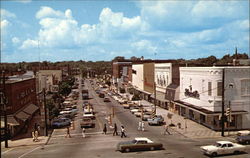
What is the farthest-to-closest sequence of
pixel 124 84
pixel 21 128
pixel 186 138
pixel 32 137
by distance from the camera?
pixel 124 84, pixel 21 128, pixel 32 137, pixel 186 138

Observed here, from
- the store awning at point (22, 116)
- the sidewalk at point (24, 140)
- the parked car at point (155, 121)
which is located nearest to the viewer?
the sidewalk at point (24, 140)

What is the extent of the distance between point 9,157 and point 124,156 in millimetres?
11228

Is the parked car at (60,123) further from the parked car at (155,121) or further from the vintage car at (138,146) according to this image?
the vintage car at (138,146)

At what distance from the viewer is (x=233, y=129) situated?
4006cm

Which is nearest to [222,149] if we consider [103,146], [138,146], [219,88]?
[138,146]

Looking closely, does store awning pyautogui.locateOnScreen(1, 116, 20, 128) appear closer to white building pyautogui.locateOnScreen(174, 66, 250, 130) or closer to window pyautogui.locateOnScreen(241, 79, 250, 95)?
white building pyautogui.locateOnScreen(174, 66, 250, 130)

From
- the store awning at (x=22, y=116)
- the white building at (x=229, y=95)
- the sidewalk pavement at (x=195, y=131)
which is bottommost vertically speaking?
the sidewalk pavement at (x=195, y=131)

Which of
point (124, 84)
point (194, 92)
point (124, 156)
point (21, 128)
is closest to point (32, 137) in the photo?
point (21, 128)

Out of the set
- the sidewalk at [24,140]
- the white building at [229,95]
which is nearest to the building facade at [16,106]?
the sidewalk at [24,140]

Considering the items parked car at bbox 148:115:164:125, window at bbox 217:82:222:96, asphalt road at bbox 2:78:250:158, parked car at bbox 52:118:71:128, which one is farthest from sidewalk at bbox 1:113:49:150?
window at bbox 217:82:222:96

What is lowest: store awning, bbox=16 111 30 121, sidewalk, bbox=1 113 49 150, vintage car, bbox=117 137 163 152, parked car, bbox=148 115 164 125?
sidewalk, bbox=1 113 49 150

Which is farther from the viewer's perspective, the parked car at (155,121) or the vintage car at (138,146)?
the parked car at (155,121)

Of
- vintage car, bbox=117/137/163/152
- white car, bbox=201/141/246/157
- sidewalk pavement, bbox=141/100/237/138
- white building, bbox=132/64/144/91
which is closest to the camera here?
white car, bbox=201/141/246/157

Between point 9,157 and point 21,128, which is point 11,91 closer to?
point 21,128
